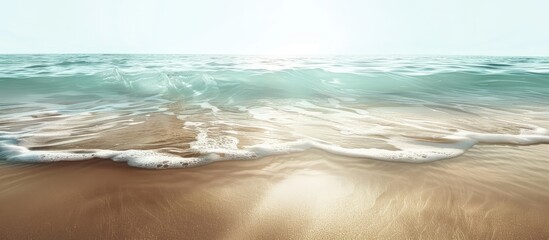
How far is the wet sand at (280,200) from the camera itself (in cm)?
185

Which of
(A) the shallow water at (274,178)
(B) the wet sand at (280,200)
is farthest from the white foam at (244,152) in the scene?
(B) the wet sand at (280,200)

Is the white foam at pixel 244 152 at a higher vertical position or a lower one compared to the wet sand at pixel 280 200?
higher

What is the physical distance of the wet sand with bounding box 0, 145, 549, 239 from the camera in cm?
185

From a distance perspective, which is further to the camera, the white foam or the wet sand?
the white foam

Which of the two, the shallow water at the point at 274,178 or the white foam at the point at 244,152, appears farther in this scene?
the white foam at the point at 244,152

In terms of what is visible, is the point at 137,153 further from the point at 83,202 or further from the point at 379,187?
the point at 379,187

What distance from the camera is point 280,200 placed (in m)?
2.26

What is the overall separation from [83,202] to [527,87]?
16.2m

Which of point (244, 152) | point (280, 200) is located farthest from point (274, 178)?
point (244, 152)

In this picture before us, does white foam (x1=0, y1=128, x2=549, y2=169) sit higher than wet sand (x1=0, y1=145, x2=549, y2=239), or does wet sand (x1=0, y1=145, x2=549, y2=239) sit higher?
white foam (x1=0, y1=128, x2=549, y2=169)

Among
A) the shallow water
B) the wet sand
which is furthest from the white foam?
the wet sand

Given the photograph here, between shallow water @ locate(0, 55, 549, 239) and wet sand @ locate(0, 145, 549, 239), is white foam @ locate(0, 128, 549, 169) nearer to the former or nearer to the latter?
shallow water @ locate(0, 55, 549, 239)

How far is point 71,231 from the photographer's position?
180 cm

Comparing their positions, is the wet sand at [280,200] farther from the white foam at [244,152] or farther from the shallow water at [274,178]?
the white foam at [244,152]
